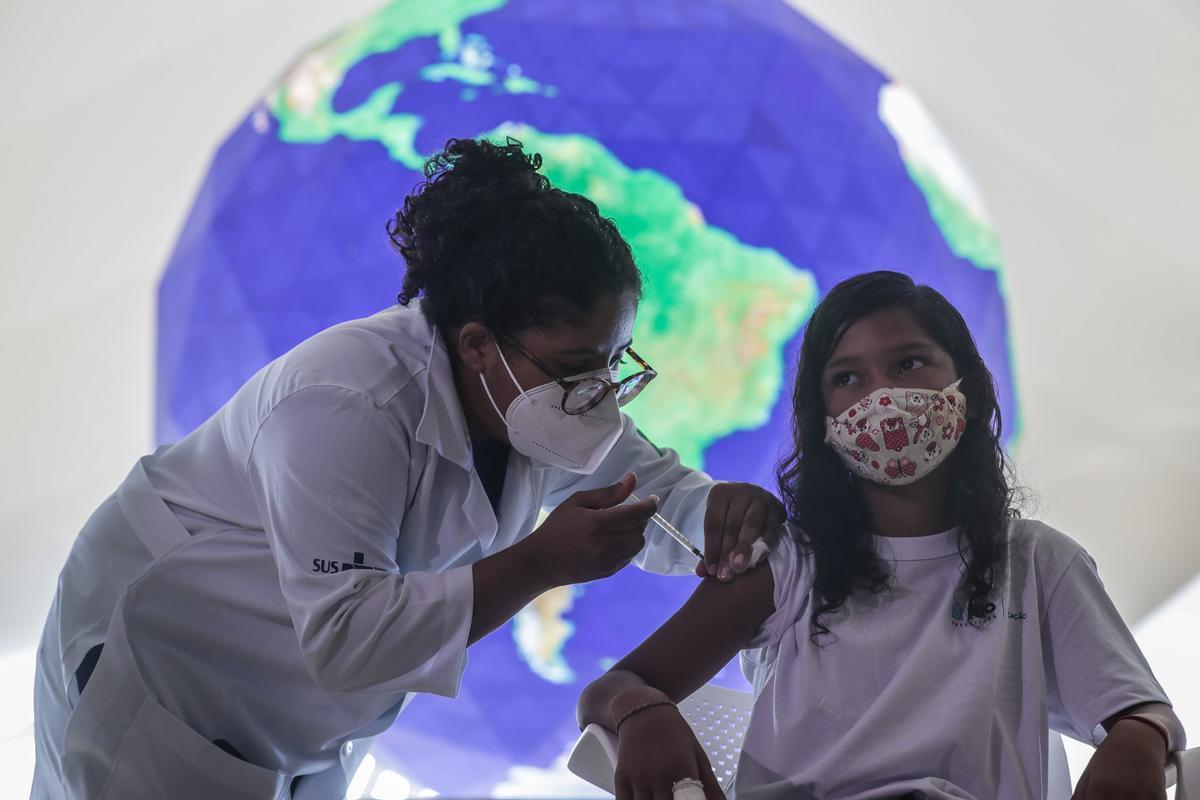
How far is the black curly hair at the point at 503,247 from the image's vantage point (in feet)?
5.65

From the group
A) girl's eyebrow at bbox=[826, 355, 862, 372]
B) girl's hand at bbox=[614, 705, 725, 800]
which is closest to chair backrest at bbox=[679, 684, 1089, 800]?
girl's hand at bbox=[614, 705, 725, 800]

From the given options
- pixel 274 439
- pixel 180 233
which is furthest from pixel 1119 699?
pixel 180 233

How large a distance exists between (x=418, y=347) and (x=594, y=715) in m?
0.63

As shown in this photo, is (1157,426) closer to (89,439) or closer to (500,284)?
(500,284)

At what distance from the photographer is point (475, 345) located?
179 centimetres

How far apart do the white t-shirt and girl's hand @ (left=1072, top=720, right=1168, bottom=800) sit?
71 millimetres

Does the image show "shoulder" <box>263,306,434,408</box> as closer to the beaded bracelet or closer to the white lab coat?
the white lab coat

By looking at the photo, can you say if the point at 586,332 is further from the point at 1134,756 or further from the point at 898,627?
the point at 1134,756

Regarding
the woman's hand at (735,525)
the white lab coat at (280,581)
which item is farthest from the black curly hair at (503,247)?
the woman's hand at (735,525)

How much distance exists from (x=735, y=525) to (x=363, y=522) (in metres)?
0.56

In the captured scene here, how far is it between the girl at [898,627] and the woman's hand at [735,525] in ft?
0.10

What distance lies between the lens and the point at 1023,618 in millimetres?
1660

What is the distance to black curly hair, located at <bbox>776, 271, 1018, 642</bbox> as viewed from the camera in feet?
5.64

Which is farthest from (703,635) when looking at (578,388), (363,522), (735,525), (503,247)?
(503,247)
